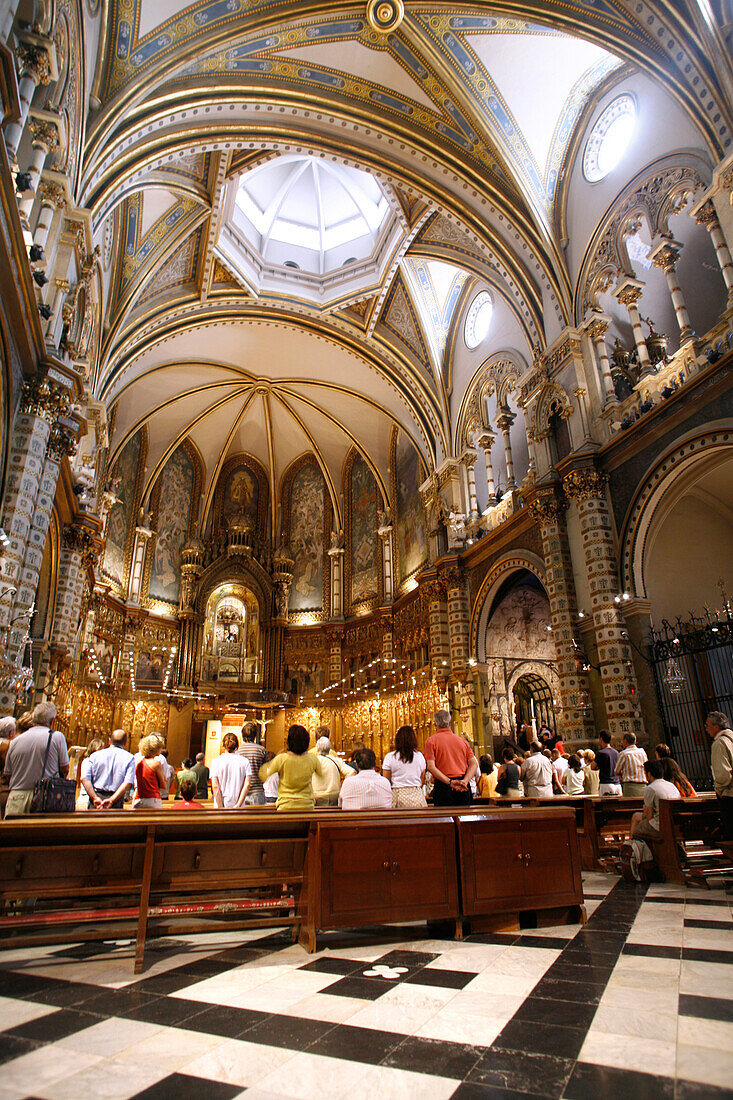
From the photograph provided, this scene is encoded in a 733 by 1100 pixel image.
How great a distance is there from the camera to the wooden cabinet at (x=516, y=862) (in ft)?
16.2

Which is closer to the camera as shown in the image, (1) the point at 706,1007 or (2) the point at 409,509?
(1) the point at 706,1007

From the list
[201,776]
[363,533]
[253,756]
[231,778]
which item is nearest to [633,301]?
[253,756]

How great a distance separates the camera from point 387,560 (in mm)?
25219

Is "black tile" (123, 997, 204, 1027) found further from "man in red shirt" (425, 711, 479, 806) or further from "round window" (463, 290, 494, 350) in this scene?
"round window" (463, 290, 494, 350)

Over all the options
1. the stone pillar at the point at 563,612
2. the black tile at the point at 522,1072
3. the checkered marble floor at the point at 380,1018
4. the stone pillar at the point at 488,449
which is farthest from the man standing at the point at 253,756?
the stone pillar at the point at 488,449

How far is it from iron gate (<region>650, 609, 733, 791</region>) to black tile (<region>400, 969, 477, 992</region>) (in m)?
8.38

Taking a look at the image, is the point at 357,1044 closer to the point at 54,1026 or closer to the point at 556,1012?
the point at 556,1012

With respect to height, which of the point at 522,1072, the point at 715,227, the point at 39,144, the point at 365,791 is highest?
the point at 715,227

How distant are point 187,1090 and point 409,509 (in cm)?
2271

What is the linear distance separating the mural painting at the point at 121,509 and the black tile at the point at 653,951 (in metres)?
21.4

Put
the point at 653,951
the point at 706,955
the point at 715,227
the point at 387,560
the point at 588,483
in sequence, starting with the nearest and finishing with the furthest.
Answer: the point at 706,955 < the point at 653,951 < the point at 715,227 < the point at 588,483 < the point at 387,560

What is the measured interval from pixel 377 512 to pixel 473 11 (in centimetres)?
1651

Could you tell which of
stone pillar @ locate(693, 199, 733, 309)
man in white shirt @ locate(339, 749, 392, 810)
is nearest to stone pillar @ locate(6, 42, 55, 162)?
man in white shirt @ locate(339, 749, 392, 810)

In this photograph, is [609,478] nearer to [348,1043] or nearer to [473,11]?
[473,11]
